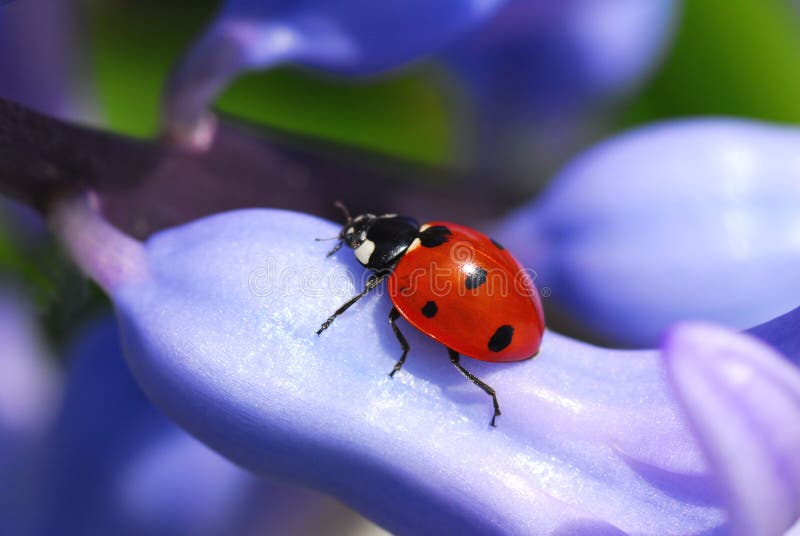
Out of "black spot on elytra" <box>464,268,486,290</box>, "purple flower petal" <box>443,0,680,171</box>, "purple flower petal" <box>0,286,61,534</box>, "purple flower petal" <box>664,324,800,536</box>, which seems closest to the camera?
"purple flower petal" <box>664,324,800,536</box>

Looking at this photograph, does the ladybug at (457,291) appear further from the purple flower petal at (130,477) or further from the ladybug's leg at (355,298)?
the purple flower petal at (130,477)

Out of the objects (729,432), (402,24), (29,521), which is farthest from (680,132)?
(29,521)

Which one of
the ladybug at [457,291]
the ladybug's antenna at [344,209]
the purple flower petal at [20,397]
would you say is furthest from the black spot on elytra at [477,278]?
the purple flower petal at [20,397]

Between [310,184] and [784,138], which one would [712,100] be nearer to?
[784,138]

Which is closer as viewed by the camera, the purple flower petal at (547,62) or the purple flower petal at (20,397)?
the purple flower petal at (20,397)

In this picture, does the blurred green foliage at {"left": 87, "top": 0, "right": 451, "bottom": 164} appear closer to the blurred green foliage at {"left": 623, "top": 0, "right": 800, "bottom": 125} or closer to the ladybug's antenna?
the blurred green foliage at {"left": 623, "top": 0, "right": 800, "bottom": 125}

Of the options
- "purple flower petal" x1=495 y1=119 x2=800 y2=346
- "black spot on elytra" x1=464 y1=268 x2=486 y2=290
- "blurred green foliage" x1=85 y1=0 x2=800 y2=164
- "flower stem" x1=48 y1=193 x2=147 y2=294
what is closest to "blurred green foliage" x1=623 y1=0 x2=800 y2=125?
"blurred green foliage" x1=85 y1=0 x2=800 y2=164
